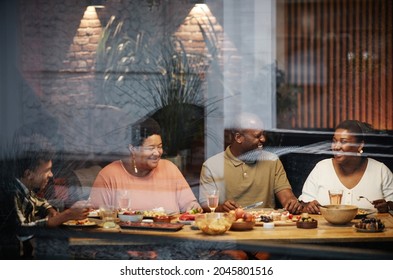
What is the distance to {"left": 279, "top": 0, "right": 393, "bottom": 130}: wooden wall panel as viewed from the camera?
9305 millimetres

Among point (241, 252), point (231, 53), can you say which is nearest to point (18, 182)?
point (241, 252)

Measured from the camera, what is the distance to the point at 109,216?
227 inches

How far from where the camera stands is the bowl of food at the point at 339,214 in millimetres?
5664

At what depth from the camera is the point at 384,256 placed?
5.77 metres

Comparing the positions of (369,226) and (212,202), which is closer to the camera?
(369,226)

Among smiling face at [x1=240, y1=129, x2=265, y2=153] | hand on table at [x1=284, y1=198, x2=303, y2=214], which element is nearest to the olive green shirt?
smiling face at [x1=240, y1=129, x2=265, y2=153]

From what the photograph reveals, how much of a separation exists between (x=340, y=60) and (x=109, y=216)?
4512 mm

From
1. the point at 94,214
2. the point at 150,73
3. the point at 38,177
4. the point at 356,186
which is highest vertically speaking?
the point at 150,73

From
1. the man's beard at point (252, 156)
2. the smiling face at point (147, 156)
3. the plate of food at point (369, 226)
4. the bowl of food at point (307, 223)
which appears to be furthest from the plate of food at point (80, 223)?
the man's beard at point (252, 156)

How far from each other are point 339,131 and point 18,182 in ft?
8.71

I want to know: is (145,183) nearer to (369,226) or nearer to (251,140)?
(251,140)

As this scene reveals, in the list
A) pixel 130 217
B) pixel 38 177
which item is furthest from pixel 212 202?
pixel 38 177

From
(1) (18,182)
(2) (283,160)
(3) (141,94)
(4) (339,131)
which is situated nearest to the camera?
(1) (18,182)

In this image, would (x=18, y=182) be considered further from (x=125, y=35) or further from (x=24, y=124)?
(x=125, y=35)
